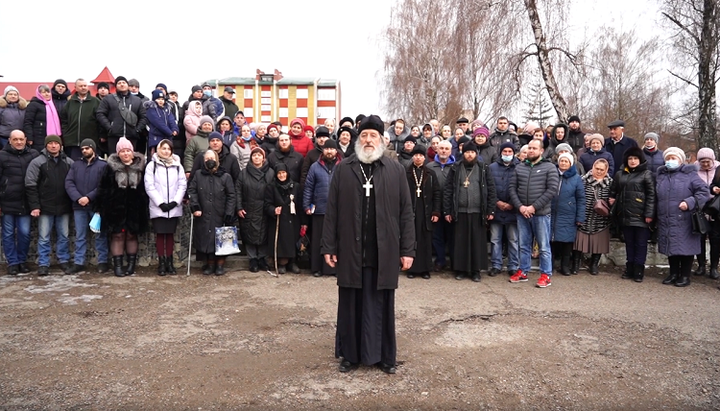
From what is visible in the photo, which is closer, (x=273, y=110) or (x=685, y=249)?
(x=685, y=249)

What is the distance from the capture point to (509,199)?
848 centimetres

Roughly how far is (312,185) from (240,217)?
134cm

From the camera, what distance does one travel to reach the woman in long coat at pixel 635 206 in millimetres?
8102

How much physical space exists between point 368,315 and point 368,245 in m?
0.63

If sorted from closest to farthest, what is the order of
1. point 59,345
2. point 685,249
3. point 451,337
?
point 59,345 < point 451,337 < point 685,249

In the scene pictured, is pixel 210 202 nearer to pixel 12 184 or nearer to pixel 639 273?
pixel 12 184

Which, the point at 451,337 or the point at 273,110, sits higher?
the point at 273,110

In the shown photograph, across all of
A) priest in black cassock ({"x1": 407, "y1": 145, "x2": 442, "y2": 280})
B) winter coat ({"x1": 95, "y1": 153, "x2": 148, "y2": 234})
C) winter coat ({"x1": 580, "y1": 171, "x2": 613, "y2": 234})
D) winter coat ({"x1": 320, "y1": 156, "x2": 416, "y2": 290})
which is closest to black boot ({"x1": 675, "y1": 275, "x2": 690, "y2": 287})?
winter coat ({"x1": 580, "y1": 171, "x2": 613, "y2": 234})

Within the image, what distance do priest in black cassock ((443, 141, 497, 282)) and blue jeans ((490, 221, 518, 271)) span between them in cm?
32

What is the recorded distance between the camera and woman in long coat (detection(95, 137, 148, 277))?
8070mm

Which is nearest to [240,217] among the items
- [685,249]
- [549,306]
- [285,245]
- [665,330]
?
[285,245]

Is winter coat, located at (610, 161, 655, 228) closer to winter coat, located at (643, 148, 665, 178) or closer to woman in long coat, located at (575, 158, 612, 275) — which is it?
woman in long coat, located at (575, 158, 612, 275)

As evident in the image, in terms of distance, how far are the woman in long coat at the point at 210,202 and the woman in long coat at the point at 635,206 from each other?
6.36 m

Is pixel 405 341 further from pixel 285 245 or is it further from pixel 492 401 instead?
pixel 285 245
